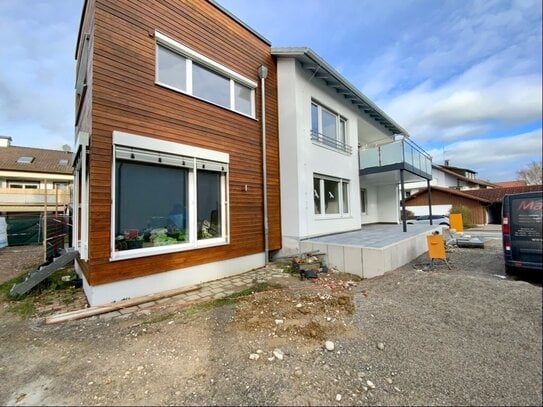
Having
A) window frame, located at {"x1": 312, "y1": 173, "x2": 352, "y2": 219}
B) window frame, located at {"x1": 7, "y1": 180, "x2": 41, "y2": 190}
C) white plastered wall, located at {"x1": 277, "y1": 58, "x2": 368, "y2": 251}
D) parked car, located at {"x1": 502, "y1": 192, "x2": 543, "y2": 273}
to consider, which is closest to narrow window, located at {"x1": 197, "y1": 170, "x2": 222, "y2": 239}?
white plastered wall, located at {"x1": 277, "y1": 58, "x2": 368, "y2": 251}

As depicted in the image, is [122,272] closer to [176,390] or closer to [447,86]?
[176,390]

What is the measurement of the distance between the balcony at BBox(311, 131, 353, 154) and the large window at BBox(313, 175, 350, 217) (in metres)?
1.42

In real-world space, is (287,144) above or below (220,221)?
above

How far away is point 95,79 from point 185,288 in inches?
193

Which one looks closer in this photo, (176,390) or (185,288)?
(176,390)

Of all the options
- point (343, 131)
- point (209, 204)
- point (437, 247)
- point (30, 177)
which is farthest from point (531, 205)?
point (30, 177)

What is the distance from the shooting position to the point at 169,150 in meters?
6.24

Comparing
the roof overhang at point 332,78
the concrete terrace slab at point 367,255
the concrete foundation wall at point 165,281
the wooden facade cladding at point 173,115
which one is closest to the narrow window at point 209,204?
the wooden facade cladding at point 173,115

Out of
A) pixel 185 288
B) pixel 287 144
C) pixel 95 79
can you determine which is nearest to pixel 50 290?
pixel 185 288

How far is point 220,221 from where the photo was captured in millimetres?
7512

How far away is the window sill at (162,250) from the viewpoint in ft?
17.7

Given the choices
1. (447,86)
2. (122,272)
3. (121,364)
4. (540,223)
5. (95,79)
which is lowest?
(121,364)

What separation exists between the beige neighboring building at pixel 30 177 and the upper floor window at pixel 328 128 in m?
21.1

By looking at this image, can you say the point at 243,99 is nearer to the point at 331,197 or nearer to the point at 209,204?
the point at 209,204
